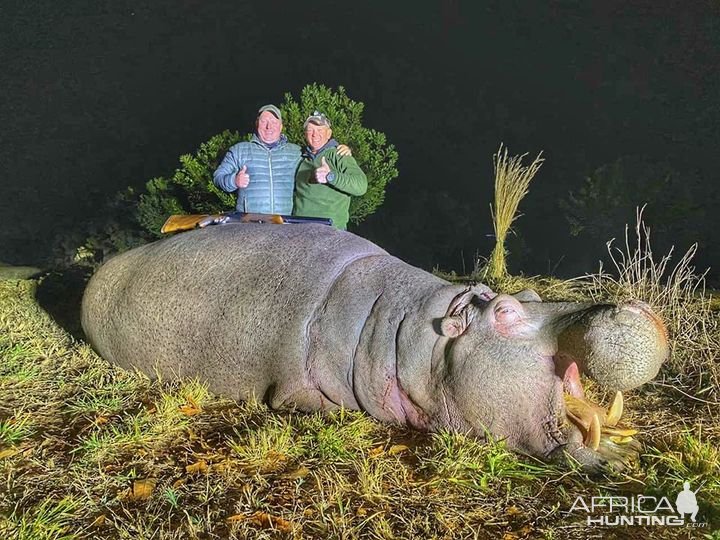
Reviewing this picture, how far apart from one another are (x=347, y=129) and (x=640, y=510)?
151 inches

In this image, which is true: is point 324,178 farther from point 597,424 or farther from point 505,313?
point 597,424

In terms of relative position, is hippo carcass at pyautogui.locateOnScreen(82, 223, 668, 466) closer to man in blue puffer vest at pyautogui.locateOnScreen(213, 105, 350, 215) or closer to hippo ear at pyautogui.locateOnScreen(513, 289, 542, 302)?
hippo ear at pyautogui.locateOnScreen(513, 289, 542, 302)

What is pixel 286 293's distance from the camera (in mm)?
2463

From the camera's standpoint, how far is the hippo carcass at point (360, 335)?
1.84 meters

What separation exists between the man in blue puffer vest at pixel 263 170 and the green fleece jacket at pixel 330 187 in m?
0.05

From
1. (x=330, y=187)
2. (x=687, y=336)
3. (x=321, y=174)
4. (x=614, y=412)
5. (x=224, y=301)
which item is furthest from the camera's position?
(x=330, y=187)

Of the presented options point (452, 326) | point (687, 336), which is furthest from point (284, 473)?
point (687, 336)

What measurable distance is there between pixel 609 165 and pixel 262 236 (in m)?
4.88

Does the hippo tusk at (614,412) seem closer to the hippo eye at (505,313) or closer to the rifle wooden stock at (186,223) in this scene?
the hippo eye at (505,313)

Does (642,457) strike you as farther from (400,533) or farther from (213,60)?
(213,60)

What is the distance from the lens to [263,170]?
3430 mm

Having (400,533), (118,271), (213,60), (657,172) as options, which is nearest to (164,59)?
(213,60)

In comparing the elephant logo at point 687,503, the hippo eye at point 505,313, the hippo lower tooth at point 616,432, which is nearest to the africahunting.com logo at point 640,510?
the elephant logo at point 687,503

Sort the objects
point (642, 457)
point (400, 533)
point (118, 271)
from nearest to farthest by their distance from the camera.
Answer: point (400, 533) < point (642, 457) < point (118, 271)
